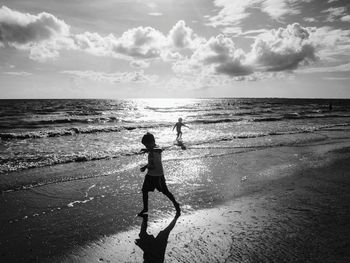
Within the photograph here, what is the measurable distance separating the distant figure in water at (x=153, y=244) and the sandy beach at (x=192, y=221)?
2 cm

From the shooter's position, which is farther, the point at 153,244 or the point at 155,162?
the point at 155,162

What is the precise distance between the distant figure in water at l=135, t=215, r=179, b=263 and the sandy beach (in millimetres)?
18

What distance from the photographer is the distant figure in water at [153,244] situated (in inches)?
189

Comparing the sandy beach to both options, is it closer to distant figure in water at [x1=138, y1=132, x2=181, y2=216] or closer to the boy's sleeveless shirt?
distant figure in water at [x1=138, y1=132, x2=181, y2=216]

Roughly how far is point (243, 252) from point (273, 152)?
35.5 ft

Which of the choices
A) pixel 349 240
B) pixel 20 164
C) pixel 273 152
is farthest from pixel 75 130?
pixel 349 240

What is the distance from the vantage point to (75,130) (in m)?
26.9

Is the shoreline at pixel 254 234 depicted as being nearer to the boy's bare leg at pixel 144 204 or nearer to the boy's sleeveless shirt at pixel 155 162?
the boy's bare leg at pixel 144 204

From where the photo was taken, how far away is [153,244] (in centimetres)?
523

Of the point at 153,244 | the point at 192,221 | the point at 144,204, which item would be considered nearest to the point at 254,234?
the point at 192,221

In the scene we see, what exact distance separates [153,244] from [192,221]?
1240 mm

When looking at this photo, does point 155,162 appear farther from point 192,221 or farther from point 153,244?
point 153,244

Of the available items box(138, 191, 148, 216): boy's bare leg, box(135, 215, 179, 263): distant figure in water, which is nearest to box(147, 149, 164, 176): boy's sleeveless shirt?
box(138, 191, 148, 216): boy's bare leg

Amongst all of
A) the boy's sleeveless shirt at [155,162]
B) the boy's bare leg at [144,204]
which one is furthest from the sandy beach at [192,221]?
the boy's sleeveless shirt at [155,162]
